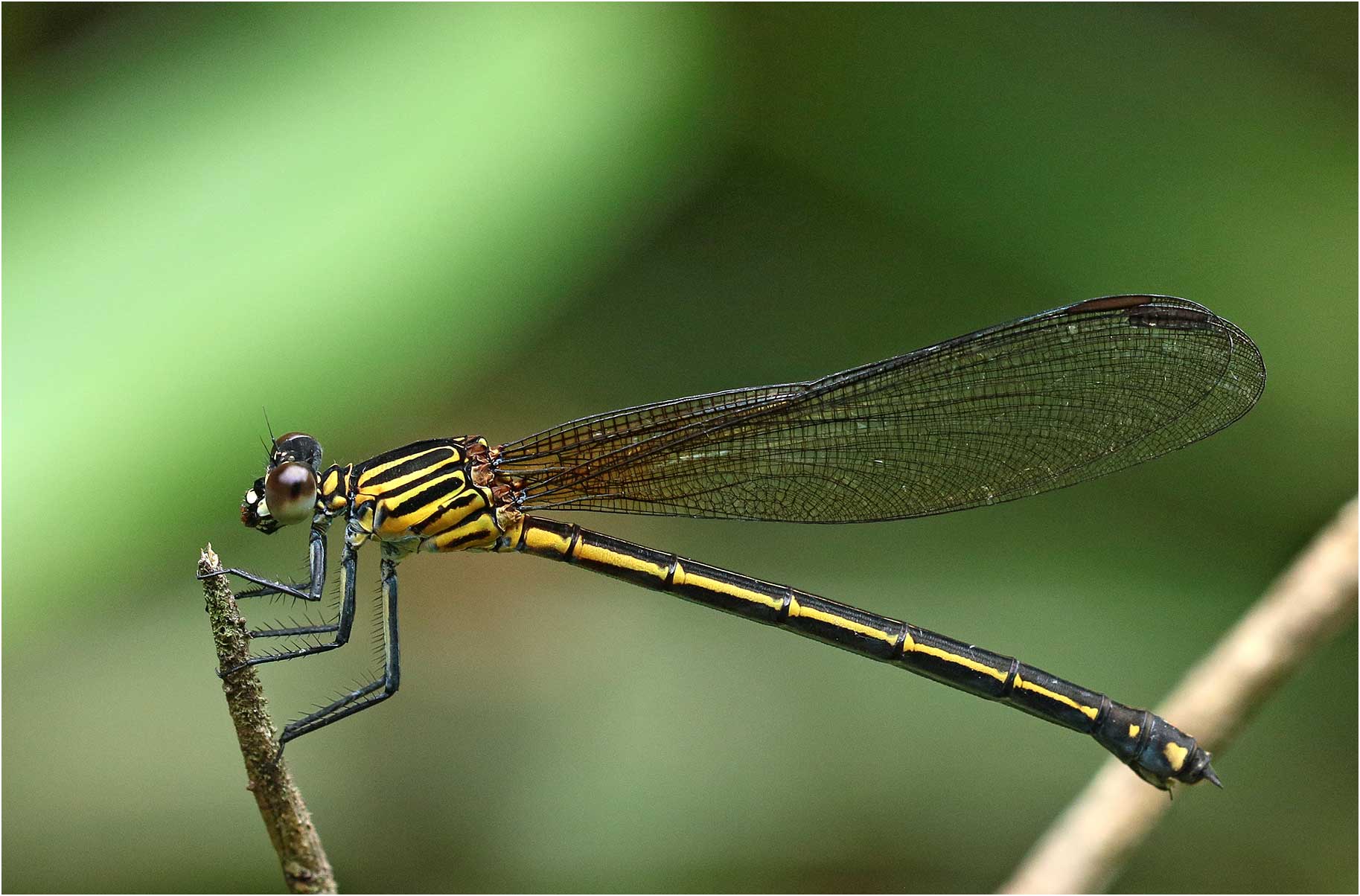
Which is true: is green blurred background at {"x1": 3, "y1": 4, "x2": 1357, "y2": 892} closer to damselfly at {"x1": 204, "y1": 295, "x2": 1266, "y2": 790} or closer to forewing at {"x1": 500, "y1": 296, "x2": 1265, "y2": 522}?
damselfly at {"x1": 204, "y1": 295, "x2": 1266, "y2": 790}

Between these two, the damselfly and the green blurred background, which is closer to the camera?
the damselfly

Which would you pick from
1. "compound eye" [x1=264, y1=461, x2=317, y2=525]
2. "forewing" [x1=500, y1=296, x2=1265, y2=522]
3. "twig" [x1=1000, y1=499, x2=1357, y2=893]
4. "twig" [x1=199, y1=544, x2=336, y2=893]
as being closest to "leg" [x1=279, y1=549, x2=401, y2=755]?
"compound eye" [x1=264, y1=461, x2=317, y2=525]

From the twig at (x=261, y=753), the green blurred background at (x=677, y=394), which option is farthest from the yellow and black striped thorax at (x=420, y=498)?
the twig at (x=261, y=753)

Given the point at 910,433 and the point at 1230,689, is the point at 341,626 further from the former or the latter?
the point at 1230,689

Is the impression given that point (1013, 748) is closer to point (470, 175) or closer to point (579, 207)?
point (579, 207)

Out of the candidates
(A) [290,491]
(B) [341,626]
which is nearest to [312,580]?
(B) [341,626]
